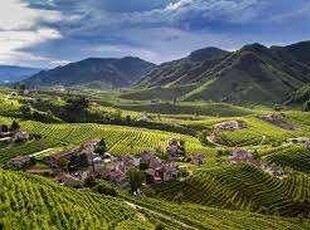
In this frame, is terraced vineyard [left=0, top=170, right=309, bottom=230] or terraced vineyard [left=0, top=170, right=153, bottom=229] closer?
terraced vineyard [left=0, top=170, right=153, bottom=229]

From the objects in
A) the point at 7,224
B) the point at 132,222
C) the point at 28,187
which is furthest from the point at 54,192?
the point at 7,224

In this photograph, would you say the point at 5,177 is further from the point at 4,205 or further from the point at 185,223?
the point at 185,223

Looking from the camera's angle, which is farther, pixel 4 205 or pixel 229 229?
pixel 229 229

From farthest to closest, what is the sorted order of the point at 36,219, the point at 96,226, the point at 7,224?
the point at 96,226, the point at 36,219, the point at 7,224

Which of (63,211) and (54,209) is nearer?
(54,209)

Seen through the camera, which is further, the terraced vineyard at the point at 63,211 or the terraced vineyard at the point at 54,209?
the terraced vineyard at the point at 63,211

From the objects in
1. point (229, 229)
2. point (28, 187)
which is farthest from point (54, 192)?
point (229, 229)

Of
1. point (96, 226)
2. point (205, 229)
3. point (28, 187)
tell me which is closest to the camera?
point (96, 226)

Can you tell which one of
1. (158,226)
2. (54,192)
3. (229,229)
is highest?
(54,192)

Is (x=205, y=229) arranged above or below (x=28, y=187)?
below

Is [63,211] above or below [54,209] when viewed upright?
below
